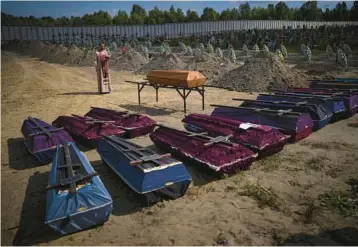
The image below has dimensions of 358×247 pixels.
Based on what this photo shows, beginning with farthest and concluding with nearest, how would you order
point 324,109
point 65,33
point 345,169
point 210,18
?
point 210,18 → point 65,33 → point 324,109 → point 345,169

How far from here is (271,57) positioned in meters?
17.3

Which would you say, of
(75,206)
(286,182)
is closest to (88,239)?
(75,206)

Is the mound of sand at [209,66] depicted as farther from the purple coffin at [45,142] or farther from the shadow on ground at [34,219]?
the shadow on ground at [34,219]

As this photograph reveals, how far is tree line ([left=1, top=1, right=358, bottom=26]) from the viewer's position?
71.2 metres

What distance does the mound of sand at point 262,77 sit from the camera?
16.1 meters

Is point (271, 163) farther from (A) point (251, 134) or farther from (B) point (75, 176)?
(B) point (75, 176)

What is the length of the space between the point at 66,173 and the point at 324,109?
8099mm

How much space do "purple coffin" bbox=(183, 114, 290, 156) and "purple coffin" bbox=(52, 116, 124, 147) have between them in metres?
2.48

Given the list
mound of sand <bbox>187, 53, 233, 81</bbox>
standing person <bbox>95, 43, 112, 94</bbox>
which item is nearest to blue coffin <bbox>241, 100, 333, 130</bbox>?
standing person <bbox>95, 43, 112, 94</bbox>

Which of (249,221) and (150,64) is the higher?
(150,64)

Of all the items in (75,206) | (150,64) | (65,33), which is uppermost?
(65,33)

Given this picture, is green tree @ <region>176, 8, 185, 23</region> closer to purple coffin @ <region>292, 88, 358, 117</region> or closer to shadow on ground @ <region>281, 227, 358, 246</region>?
purple coffin @ <region>292, 88, 358, 117</region>

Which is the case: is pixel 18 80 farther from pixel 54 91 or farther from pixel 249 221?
pixel 249 221

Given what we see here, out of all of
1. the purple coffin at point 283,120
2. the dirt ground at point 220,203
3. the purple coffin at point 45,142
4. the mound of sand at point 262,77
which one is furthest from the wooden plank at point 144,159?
the mound of sand at point 262,77
